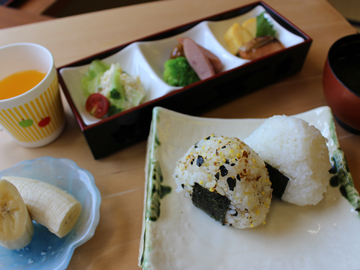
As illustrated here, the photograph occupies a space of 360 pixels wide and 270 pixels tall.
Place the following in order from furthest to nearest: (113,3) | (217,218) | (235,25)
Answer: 1. (113,3)
2. (235,25)
3. (217,218)

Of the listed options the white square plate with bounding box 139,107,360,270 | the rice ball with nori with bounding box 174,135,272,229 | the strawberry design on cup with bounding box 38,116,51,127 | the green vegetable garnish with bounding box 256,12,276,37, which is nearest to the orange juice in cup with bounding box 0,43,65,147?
the strawberry design on cup with bounding box 38,116,51,127

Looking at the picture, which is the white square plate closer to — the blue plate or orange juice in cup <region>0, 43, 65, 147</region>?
the blue plate

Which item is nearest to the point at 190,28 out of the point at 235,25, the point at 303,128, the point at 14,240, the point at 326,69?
the point at 235,25

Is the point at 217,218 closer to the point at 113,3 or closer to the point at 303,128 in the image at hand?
the point at 303,128

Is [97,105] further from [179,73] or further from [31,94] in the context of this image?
[179,73]

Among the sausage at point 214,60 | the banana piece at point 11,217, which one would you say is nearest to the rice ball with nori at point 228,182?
the banana piece at point 11,217

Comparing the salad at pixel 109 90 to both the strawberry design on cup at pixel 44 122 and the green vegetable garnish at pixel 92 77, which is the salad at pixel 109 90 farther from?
the strawberry design on cup at pixel 44 122
